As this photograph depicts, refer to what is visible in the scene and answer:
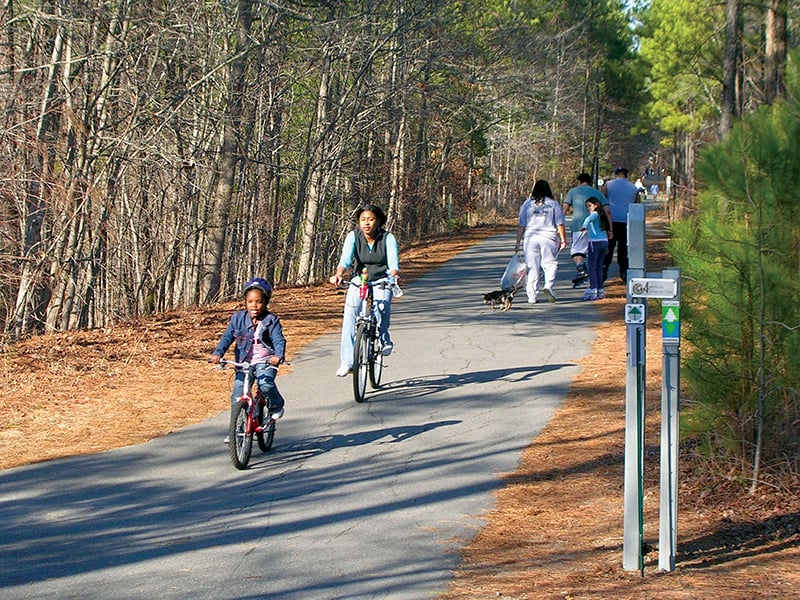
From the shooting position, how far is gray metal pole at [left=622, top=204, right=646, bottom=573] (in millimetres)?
5754

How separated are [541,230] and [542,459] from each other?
897cm

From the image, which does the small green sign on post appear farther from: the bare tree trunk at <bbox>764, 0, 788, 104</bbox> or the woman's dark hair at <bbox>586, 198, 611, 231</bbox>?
the bare tree trunk at <bbox>764, 0, 788, 104</bbox>

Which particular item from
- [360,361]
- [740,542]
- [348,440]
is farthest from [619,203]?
[740,542]

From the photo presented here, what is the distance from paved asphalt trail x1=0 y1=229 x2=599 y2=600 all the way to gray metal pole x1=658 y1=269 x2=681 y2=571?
44.5 inches

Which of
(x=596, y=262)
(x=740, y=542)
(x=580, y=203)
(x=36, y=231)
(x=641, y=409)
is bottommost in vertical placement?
(x=740, y=542)

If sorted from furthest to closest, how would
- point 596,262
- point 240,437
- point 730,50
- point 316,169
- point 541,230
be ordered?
point 316,169 → point 730,50 → point 596,262 → point 541,230 → point 240,437

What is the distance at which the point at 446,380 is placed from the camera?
467 inches

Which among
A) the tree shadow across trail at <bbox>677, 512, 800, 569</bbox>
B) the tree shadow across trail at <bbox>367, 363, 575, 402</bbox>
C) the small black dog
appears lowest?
the tree shadow across trail at <bbox>677, 512, 800, 569</bbox>

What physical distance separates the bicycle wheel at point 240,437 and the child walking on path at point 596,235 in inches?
394

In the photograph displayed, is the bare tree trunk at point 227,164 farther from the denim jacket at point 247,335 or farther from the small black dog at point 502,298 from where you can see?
the denim jacket at point 247,335

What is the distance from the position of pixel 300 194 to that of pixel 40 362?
12.6 m

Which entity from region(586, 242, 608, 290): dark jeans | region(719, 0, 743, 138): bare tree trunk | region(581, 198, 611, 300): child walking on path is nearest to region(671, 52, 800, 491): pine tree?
region(581, 198, 611, 300): child walking on path

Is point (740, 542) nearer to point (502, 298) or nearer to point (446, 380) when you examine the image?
point (446, 380)

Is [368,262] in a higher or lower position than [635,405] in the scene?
higher
